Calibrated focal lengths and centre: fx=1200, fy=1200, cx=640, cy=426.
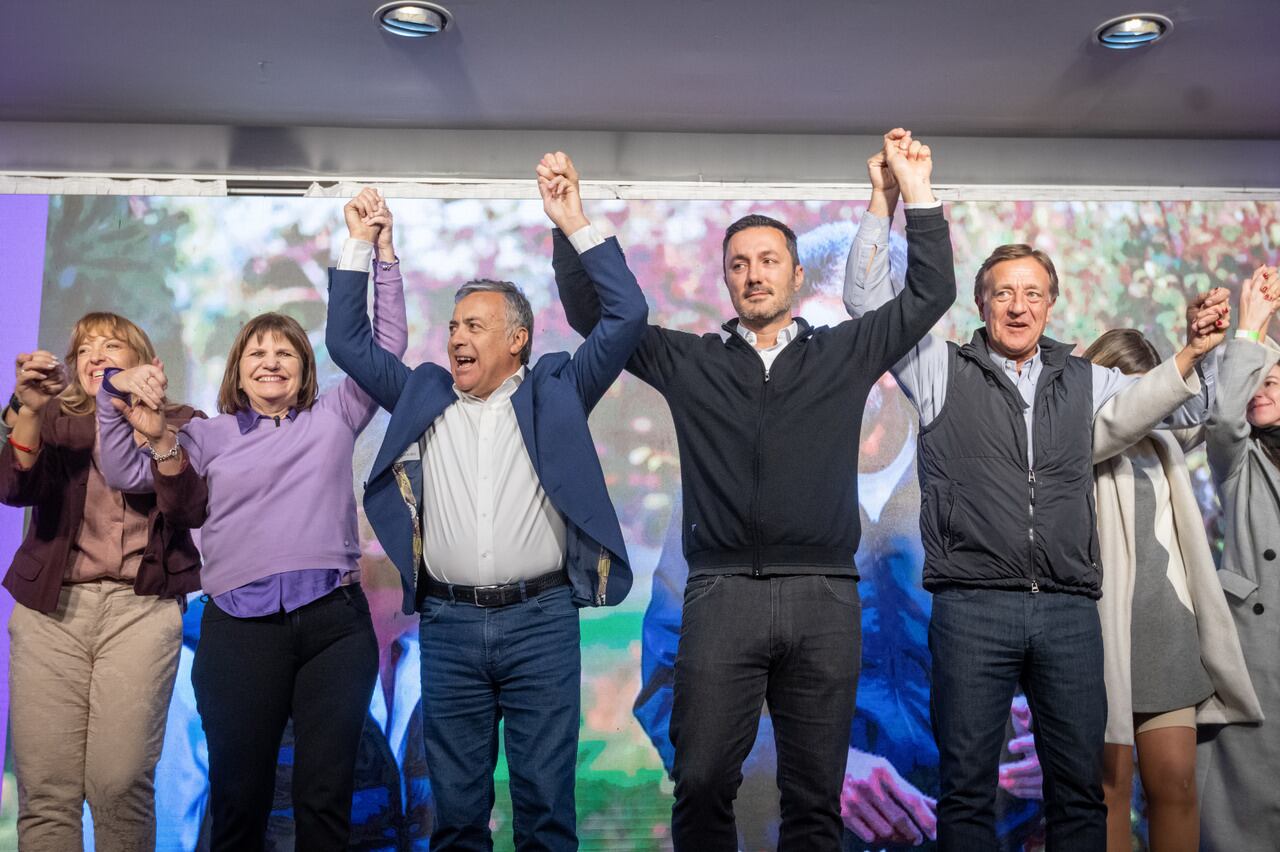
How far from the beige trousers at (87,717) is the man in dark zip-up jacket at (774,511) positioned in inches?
56.8

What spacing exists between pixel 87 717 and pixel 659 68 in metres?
2.56

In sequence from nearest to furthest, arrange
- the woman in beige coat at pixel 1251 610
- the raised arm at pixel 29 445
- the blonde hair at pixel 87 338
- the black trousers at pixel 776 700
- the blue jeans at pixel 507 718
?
1. the black trousers at pixel 776 700
2. the blue jeans at pixel 507 718
3. the raised arm at pixel 29 445
4. the blonde hair at pixel 87 338
5. the woman in beige coat at pixel 1251 610

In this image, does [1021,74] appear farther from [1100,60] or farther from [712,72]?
[712,72]

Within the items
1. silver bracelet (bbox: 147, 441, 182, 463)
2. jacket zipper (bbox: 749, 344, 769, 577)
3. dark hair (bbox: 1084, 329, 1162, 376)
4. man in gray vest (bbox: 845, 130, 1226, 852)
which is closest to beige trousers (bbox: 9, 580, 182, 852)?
silver bracelet (bbox: 147, 441, 182, 463)

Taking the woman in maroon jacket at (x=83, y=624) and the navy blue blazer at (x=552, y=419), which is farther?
the woman in maroon jacket at (x=83, y=624)

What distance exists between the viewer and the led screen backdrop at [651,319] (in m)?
4.06

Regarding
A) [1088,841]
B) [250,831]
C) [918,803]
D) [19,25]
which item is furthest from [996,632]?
[19,25]

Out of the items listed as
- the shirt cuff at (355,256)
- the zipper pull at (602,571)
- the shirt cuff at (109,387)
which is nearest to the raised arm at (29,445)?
the shirt cuff at (109,387)

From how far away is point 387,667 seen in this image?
13.4 feet

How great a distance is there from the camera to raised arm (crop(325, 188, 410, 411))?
2941 millimetres

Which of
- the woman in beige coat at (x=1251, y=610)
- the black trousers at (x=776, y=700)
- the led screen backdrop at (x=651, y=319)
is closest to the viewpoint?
the black trousers at (x=776, y=700)

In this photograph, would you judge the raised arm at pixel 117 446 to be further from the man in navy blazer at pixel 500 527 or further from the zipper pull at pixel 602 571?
the zipper pull at pixel 602 571

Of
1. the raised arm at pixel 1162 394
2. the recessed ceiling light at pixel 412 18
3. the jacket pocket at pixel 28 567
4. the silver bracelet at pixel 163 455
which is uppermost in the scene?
the recessed ceiling light at pixel 412 18

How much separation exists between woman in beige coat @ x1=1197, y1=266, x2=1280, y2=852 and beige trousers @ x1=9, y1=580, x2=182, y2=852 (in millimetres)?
2926
